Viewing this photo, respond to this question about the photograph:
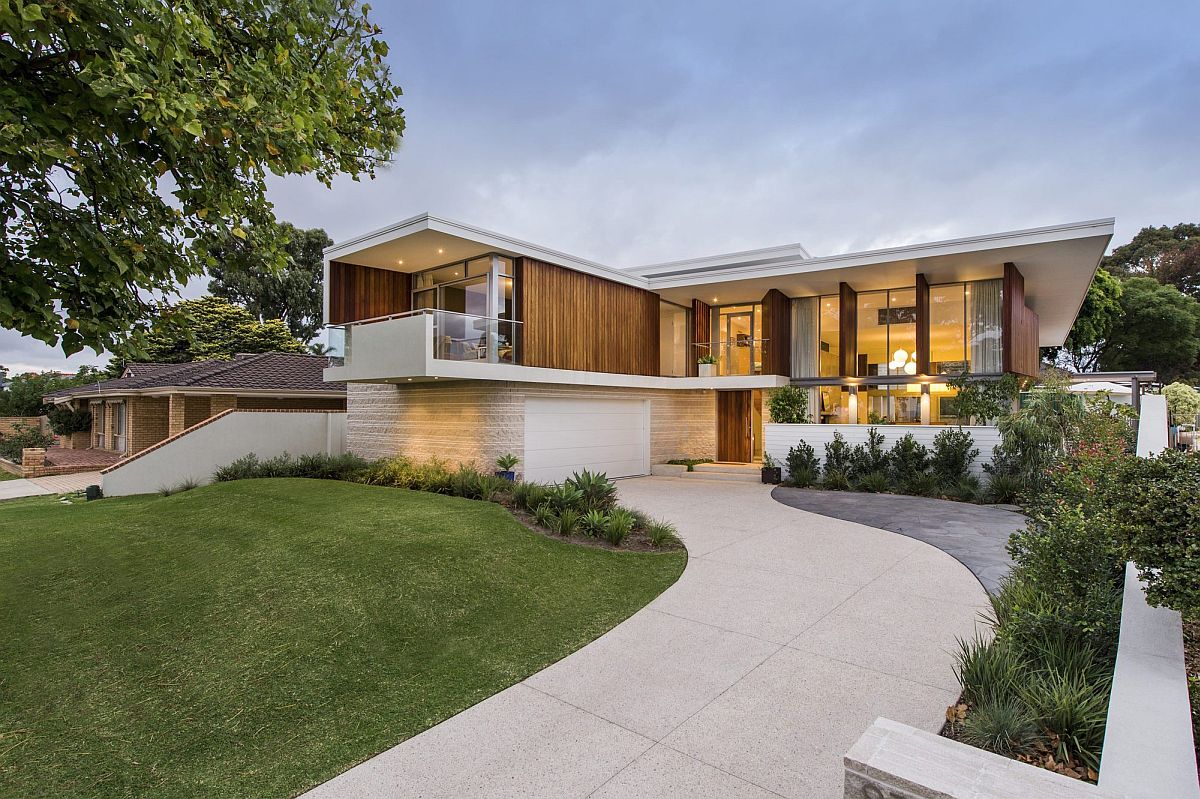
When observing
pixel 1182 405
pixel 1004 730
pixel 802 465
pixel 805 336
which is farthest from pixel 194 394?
pixel 1182 405

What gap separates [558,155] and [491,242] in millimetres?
14163

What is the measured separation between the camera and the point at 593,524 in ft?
26.0

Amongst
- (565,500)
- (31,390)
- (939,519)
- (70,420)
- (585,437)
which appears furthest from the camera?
(31,390)

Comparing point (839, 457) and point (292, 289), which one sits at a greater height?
point (292, 289)

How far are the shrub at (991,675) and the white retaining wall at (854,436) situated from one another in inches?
419

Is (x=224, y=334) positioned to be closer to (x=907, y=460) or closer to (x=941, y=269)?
(x=907, y=460)

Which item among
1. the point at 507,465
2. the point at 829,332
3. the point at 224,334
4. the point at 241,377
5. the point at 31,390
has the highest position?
the point at 224,334

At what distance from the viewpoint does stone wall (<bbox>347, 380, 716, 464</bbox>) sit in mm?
13281

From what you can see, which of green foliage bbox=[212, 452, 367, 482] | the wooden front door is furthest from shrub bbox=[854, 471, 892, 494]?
green foliage bbox=[212, 452, 367, 482]

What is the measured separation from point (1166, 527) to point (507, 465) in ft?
35.8

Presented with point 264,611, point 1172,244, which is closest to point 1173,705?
point 264,611

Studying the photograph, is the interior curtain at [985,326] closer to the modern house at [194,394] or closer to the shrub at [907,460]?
the shrub at [907,460]

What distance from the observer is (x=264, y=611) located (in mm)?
5293

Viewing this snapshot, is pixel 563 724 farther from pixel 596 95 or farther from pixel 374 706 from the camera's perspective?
pixel 596 95
